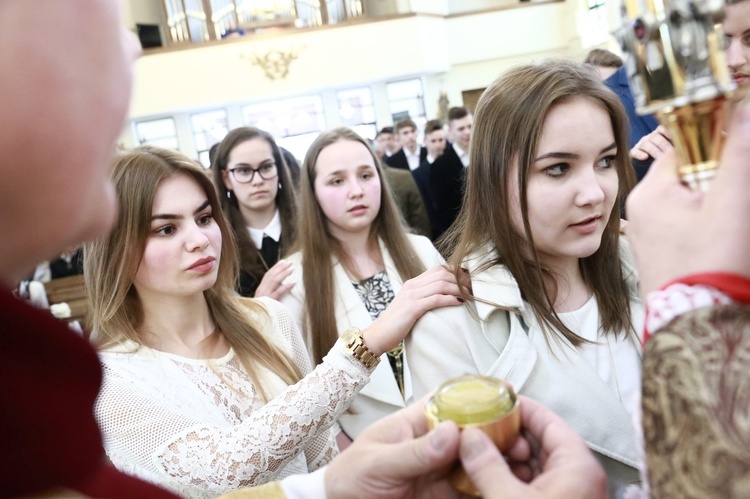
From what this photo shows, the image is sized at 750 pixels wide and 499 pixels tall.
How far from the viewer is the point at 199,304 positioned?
7.89ft

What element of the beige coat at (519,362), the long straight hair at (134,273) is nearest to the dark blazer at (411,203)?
the long straight hair at (134,273)

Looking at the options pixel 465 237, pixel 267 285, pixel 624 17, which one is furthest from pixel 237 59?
pixel 624 17

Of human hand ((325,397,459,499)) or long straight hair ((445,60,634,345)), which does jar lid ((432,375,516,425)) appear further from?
long straight hair ((445,60,634,345))

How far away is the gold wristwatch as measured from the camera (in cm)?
198

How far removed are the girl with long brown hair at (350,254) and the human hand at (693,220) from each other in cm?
211

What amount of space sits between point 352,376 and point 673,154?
1.29 metres

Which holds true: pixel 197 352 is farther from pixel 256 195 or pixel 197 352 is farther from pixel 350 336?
pixel 256 195

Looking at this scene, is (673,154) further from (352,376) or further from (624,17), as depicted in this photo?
(352,376)

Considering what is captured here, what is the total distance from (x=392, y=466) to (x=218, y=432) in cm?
103

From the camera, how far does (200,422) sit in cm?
196

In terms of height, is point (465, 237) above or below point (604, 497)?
above

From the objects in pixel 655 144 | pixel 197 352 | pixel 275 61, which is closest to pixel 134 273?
pixel 197 352

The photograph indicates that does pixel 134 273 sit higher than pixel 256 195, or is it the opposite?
pixel 256 195

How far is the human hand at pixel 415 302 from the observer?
5.90ft
